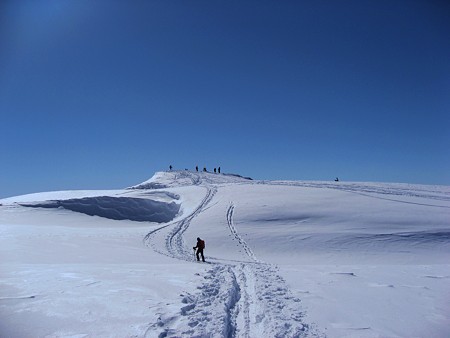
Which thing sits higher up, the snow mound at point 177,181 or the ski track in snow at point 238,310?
the snow mound at point 177,181

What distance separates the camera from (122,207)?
33562mm

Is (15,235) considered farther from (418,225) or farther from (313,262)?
(418,225)

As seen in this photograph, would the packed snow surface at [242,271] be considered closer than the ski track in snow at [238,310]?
No

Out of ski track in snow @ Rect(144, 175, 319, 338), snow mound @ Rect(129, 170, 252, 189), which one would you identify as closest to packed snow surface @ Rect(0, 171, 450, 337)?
ski track in snow @ Rect(144, 175, 319, 338)

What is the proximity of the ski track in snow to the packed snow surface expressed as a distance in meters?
0.03

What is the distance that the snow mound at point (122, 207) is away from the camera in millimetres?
31734

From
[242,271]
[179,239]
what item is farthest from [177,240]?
[242,271]

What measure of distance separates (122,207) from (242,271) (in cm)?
2371

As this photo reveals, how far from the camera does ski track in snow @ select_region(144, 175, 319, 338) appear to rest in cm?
690

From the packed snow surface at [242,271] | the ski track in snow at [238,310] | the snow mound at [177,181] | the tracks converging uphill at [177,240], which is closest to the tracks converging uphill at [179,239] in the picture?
the tracks converging uphill at [177,240]

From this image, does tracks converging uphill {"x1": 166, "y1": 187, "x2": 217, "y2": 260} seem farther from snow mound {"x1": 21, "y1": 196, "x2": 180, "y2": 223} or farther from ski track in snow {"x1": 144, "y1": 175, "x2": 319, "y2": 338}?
ski track in snow {"x1": 144, "y1": 175, "x2": 319, "y2": 338}

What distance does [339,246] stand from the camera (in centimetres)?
1955

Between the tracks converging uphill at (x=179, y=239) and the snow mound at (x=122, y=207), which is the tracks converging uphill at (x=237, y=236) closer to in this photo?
the tracks converging uphill at (x=179, y=239)

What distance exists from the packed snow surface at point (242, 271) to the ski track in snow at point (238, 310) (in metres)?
0.03
